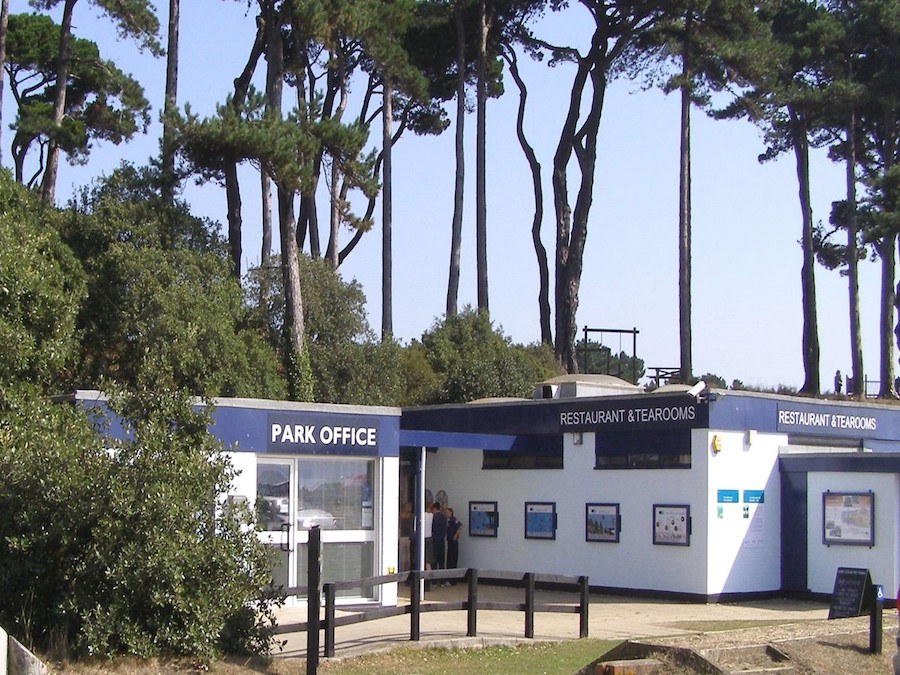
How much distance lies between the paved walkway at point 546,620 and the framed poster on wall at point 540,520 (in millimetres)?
1210

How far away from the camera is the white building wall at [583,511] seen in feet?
74.0

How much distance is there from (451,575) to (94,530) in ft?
17.4

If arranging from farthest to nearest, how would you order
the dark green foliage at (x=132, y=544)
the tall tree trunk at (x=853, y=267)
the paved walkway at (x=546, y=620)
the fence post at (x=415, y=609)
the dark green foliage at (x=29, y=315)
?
the tall tree trunk at (x=853, y=267)
the dark green foliage at (x=29, y=315)
the paved walkway at (x=546, y=620)
the fence post at (x=415, y=609)
the dark green foliage at (x=132, y=544)

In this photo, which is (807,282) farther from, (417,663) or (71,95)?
(417,663)

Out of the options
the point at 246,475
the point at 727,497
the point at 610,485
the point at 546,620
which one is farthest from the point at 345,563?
the point at 727,497

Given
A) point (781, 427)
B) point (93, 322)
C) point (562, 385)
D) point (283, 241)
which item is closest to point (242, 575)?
point (781, 427)

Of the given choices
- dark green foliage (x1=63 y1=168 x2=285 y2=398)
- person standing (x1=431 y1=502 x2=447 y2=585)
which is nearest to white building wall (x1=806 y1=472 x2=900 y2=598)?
person standing (x1=431 y1=502 x2=447 y2=585)

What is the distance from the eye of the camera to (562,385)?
28250 millimetres

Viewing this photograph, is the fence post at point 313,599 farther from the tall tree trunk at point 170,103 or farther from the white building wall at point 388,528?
the tall tree trunk at point 170,103

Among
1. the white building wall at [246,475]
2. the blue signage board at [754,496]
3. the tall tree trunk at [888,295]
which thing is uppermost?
the tall tree trunk at [888,295]

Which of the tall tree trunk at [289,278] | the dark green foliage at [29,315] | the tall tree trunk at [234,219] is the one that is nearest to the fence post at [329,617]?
the dark green foliage at [29,315]

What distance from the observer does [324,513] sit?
60.7 ft

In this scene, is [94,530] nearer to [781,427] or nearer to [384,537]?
[384,537]

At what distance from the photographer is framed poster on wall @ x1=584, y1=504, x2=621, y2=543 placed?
23.9 metres
